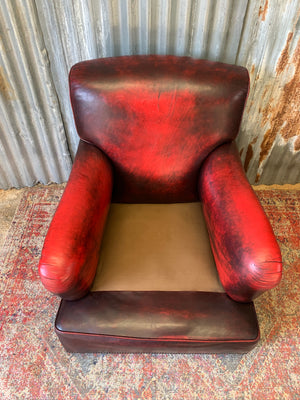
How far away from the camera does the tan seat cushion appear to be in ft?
3.64

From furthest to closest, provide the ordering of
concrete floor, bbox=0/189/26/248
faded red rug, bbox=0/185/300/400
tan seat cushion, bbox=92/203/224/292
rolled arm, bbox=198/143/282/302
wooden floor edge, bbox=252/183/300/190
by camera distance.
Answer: wooden floor edge, bbox=252/183/300/190
concrete floor, bbox=0/189/26/248
faded red rug, bbox=0/185/300/400
tan seat cushion, bbox=92/203/224/292
rolled arm, bbox=198/143/282/302

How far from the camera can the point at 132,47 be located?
136 centimetres

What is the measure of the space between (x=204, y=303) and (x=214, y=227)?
0.92 ft

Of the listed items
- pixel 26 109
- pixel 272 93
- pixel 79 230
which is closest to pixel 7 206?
pixel 26 109

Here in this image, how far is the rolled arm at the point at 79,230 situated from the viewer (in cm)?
94

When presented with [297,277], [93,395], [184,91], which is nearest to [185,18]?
[184,91]

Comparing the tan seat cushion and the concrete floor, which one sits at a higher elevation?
the tan seat cushion

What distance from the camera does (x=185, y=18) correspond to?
4.16 feet

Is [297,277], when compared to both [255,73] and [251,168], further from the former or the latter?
[255,73]

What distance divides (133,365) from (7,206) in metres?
1.19

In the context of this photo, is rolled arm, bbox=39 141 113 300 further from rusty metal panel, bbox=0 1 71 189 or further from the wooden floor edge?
the wooden floor edge

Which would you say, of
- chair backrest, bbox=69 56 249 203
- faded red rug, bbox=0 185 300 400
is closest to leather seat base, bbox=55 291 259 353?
faded red rug, bbox=0 185 300 400

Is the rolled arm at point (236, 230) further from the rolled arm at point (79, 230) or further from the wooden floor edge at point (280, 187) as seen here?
the wooden floor edge at point (280, 187)

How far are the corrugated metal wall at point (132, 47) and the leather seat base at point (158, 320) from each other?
102 cm
